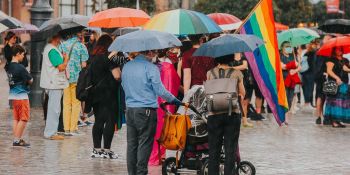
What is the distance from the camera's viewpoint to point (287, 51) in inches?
901

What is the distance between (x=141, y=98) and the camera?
12.3 meters

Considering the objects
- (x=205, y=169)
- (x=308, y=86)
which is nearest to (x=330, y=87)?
(x=308, y=86)

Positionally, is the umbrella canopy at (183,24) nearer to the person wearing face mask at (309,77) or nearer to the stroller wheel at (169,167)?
the stroller wheel at (169,167)

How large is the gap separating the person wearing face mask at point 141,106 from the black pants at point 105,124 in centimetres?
252

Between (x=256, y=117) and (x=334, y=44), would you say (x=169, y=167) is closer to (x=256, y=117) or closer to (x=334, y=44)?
(x=334, y=44)

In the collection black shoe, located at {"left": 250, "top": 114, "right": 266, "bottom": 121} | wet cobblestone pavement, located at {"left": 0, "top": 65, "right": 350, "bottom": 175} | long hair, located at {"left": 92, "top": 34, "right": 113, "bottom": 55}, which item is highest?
long hair, located at {"left": 92, "top": 34, "right": 113, "bottom": 55}

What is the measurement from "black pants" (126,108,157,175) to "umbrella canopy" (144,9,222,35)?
96.7 inches

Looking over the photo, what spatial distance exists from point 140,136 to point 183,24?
2853 mm

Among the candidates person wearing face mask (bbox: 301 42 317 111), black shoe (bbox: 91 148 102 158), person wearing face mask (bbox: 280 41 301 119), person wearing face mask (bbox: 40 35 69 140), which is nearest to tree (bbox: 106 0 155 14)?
person wearing face mask (bbox: 301 42 317 111)

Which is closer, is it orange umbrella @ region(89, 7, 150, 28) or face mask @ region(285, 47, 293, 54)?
orange umbrella @ region(89, 7, 150, 28)

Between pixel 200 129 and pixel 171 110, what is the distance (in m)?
1.51

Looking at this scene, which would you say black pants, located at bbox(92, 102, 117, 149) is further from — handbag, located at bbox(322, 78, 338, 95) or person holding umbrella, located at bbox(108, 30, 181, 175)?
handbag, located at bbox(322, 78, 338, 95)

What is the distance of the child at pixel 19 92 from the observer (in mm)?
16203

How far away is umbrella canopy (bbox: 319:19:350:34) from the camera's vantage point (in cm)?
2569
